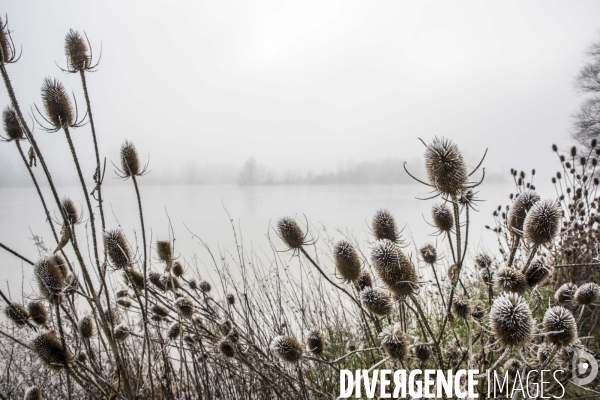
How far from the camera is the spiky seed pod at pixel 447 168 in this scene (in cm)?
118

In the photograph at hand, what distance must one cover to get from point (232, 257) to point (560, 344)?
101 inches

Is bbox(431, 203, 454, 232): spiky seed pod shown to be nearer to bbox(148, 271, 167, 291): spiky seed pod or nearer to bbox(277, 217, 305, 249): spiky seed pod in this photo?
bbox(277, 217, 305, 249): spiky seed pod

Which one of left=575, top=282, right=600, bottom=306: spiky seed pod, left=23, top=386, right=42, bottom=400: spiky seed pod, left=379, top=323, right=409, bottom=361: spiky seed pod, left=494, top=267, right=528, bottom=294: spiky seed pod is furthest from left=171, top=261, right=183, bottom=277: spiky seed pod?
left=575, top=282, right=600, bottom=306: spiky seed pod

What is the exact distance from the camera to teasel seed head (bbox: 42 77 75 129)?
4.42ft

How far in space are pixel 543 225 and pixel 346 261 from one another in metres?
0.68

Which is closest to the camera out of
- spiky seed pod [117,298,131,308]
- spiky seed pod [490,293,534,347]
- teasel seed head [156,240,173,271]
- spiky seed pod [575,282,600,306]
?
spiky seed pod [490,293,534,347]

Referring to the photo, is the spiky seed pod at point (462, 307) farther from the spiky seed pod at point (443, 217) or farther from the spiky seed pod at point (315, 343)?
the spiky seed pod at point (315, 343)

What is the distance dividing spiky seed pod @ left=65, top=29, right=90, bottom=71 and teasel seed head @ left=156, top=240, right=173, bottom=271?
0.86 m

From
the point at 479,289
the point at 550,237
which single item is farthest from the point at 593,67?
the point at 550,237

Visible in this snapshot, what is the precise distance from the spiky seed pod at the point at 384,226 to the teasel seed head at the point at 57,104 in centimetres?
126

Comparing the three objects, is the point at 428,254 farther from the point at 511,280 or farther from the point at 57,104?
the point at 57,104

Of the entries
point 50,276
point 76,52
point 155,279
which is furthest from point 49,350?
point 76,52

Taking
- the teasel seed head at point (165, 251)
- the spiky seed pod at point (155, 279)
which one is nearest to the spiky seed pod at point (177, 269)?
the spiky seed pod at point (155, 279)

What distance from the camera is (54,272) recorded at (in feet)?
4.24
